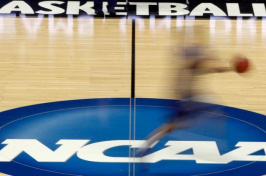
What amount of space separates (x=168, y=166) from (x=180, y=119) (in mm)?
609

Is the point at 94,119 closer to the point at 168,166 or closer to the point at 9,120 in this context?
the point at 9,120

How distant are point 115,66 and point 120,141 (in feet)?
11.1

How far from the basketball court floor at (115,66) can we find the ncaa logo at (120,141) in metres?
0.03

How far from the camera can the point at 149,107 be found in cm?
990

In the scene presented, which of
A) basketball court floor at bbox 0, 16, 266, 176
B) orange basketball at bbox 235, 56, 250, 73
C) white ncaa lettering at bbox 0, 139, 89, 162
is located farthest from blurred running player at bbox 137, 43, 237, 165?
white ncaa lettering at bbox 0, 139, 89, 162

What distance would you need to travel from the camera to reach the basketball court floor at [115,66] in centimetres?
910

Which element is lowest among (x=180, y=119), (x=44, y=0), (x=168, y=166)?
(x=168, y=166)

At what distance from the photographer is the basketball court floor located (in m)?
9.10

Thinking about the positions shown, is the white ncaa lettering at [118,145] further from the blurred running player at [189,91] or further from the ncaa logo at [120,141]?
the blurred running player at [189,91]

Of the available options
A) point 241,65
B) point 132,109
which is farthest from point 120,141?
point 241,65

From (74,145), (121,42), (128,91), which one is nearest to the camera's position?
(74,145)

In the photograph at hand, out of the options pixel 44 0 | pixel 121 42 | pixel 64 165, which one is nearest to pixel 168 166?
pixel 64 165

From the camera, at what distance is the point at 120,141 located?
8.59 m

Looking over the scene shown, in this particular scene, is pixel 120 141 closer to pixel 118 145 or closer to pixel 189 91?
pixel 118 145
